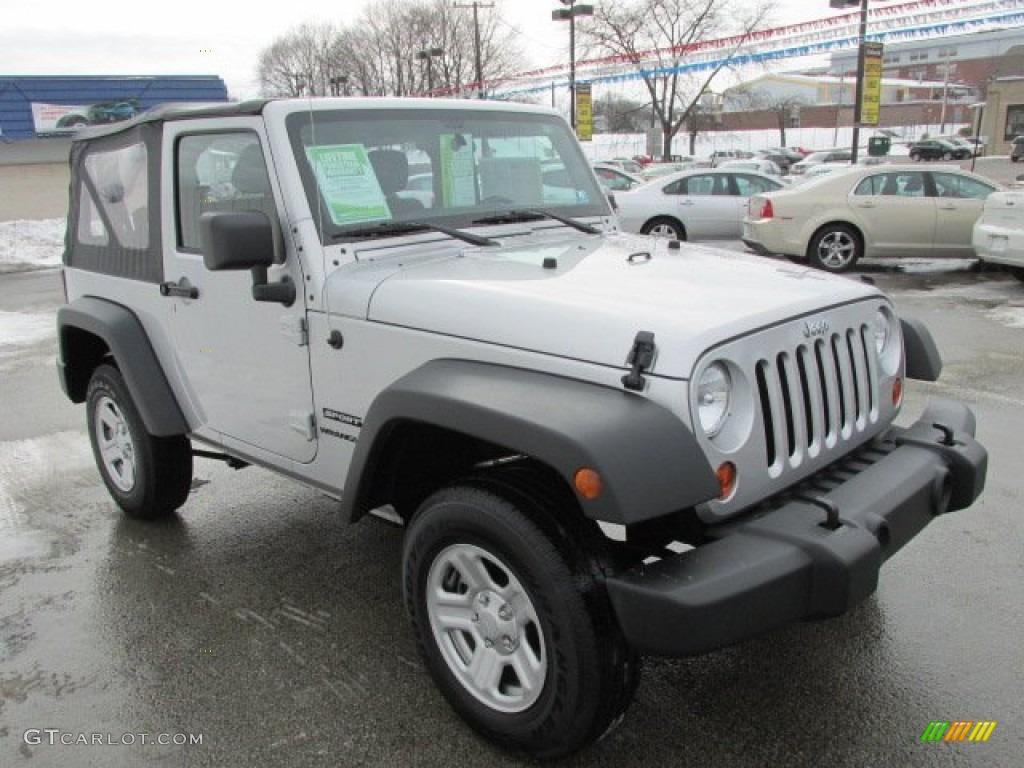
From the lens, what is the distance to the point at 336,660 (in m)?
3.23

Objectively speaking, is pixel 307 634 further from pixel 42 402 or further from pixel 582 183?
pixel 42 402

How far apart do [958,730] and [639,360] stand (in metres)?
1.64

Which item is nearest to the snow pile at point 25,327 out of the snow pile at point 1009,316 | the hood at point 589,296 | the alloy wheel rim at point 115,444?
the alloy wheel rim at point 115,444

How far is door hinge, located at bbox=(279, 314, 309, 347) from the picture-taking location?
318 centimetres

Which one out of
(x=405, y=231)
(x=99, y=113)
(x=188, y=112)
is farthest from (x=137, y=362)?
(x=99, y=113)

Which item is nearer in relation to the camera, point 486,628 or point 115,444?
point 486,628

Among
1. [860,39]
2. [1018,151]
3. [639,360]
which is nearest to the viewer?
[639,360]

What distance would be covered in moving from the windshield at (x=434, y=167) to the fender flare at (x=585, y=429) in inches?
38.9

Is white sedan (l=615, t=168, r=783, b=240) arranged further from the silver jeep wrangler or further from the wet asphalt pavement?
the silver jeep wrangler

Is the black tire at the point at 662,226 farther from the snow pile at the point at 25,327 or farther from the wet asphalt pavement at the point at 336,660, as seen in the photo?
the wet asphalt pavement at the point at 336,660

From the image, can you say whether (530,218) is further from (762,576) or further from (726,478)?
(762,576)

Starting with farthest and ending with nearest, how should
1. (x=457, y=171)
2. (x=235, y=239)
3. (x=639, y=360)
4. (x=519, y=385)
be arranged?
(x=457, y=171) → (x=235, y=239) → (x=519, y=385) → (x=639, y=360)

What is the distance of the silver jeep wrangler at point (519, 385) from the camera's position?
7.33 ft

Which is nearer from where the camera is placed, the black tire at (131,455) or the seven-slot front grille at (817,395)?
the seven-slot front grille at (817,395)
